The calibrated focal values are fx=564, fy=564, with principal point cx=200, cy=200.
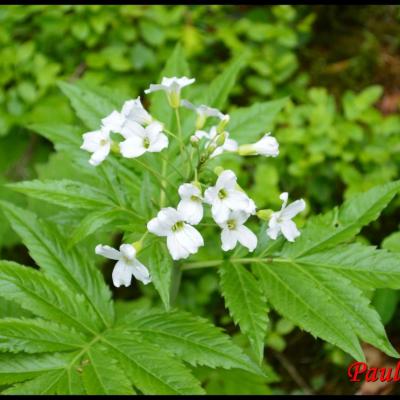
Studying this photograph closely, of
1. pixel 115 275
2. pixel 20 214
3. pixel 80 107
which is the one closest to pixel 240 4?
pixel 80 107

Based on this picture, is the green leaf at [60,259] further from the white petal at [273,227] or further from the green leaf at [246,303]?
the white petal at [273,227]

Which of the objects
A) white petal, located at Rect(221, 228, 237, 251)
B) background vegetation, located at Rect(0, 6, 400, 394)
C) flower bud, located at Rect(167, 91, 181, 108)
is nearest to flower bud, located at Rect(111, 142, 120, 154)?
flower bud, located at Rect(167, 91, 181, 108)


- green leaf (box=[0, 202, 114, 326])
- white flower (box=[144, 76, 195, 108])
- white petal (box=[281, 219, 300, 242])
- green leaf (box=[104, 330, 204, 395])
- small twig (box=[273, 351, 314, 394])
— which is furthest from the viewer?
small twig (box=[273, 351, 314, 394])

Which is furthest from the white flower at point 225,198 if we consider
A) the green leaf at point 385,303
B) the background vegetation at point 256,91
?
the background vegetation at point 256,91

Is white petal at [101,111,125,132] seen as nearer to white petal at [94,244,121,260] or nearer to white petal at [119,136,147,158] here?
white petal at [119,136,147,158]

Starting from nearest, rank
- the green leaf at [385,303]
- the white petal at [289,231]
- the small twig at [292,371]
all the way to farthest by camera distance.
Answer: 1. the white petal at [289,231]
2. the green leaf at [385,303]
3. the small twig at [292,371]

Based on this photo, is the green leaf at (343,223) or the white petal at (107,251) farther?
the green leaf at (343,223)

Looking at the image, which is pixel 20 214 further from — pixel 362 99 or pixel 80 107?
pixel 362 99

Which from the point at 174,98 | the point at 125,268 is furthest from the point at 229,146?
the point at 125,268
